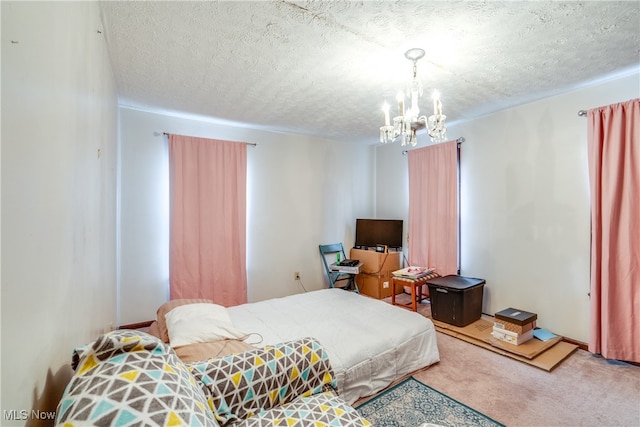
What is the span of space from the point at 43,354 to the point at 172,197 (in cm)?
273

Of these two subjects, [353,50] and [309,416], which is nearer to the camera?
[309,416]

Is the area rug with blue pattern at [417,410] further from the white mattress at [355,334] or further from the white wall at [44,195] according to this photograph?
the white wall at [44,195]

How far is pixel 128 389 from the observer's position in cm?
76

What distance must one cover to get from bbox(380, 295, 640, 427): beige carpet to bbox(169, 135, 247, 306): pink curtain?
241 cm

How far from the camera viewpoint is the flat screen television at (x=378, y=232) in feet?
14.7

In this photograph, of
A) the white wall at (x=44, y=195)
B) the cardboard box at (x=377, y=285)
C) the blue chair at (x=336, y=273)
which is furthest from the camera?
the blue chair at (x=336, y=273)

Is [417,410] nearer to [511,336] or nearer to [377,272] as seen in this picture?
[511,336]

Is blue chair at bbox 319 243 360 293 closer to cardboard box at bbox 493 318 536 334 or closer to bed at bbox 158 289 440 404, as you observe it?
bed at bbox 158 289 440 404

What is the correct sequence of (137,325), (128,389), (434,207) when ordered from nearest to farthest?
(128,389) → (137,325) → (434,207)

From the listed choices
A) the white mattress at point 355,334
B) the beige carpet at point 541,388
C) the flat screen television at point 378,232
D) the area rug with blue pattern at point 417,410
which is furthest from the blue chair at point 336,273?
the area rug with blue pattern at point 417,410

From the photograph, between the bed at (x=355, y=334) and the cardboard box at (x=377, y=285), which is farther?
the cardboard box at (x=377, y=285)

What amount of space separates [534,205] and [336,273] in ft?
8.59

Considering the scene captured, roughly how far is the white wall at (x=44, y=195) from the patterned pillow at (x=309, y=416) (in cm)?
73

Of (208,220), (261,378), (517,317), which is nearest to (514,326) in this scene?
(517,317)
